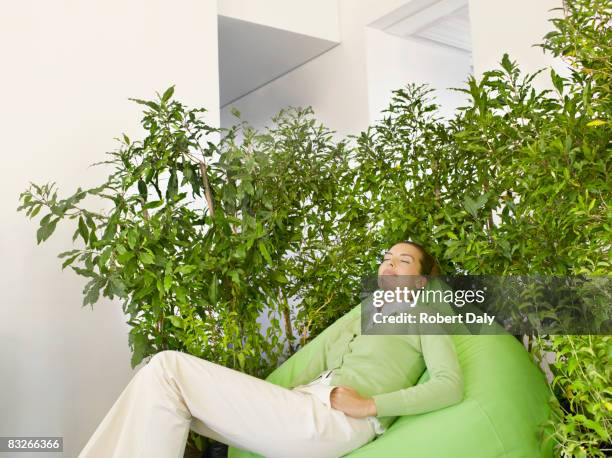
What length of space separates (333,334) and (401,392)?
60 centimetres

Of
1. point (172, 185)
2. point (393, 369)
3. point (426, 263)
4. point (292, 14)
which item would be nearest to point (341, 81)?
point (292, 14)

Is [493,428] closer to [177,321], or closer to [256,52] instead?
[177,321]

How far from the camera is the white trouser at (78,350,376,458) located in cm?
213

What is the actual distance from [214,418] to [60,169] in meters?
2.02

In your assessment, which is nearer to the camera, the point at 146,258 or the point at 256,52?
the point at 146,258

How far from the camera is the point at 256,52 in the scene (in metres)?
5.61

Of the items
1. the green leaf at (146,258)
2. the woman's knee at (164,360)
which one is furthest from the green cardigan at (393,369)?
the green leaf at (146,258)

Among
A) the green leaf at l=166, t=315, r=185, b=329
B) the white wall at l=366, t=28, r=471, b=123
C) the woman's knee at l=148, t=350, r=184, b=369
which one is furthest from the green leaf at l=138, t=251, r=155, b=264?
the white wall at l=366, t=28, r=471, b=123

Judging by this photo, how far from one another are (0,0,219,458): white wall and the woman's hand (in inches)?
73.2

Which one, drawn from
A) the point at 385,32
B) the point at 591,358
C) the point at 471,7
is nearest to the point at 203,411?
the point at 591,358

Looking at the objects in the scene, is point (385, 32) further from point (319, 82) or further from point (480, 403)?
point (480, 403)

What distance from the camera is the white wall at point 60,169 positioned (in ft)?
11.5

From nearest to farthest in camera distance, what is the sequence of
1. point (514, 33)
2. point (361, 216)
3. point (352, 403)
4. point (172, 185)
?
point (352, 403), point (172, 185), point (361, 216), point (514, 33)

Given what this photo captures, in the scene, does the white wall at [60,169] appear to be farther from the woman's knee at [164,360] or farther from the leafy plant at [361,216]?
the woman's knee at [164,360]
